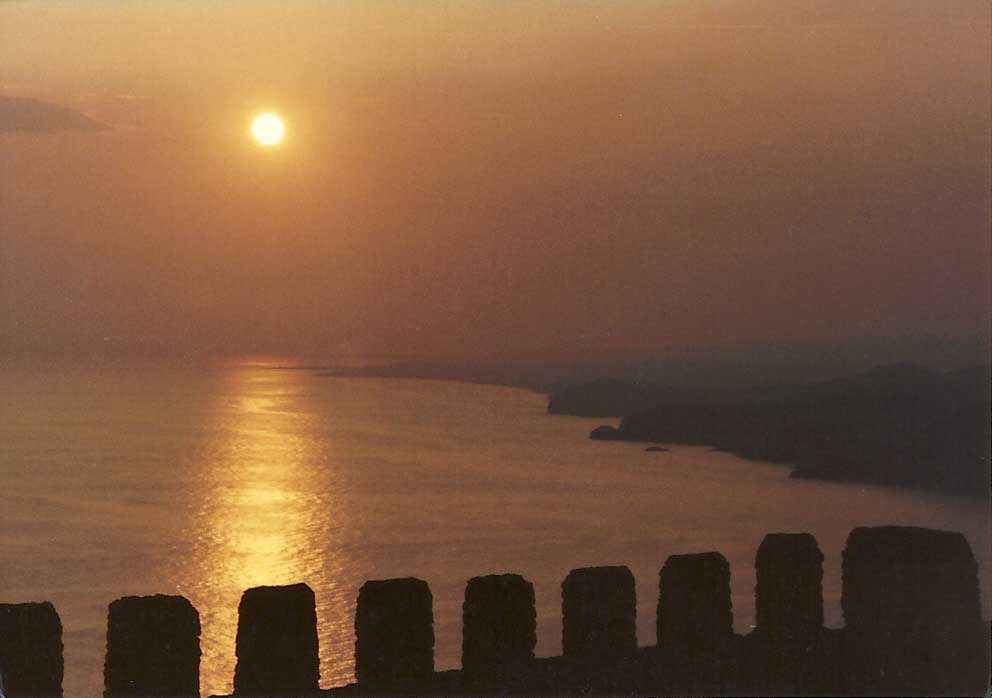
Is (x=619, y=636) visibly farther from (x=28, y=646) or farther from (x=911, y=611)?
(x=28, y=646)

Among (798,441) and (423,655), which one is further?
(798,441)

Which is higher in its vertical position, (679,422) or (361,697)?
(679,422)

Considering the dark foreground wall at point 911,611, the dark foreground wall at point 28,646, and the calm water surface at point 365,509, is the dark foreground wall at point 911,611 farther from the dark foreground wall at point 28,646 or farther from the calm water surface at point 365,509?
the calm water surface at point 365,509

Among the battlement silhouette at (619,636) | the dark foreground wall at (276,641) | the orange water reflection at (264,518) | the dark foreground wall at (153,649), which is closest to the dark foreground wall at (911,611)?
the battlement silhouette at (619,636)

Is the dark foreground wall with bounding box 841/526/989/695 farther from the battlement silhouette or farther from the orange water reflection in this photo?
the orange water reflection

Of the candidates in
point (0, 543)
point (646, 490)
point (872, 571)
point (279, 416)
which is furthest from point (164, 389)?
point (872, 571)

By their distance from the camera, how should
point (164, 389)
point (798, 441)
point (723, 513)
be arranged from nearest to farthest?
point (798, 441) < point (723, 513) < point (164, 389)

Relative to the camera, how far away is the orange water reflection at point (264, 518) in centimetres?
2111

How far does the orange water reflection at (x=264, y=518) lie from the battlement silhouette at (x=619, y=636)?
1334 centimetres

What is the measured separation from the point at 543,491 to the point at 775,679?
1845cm

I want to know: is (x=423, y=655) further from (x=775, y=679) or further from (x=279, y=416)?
(x=279, y=416)

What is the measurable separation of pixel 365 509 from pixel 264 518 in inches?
173

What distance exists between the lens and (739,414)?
17.4 metres

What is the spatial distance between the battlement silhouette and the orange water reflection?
1334 cm
